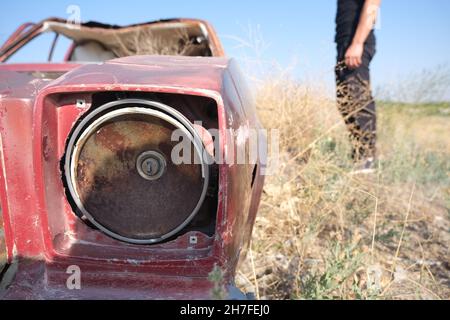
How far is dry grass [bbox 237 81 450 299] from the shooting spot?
1.78m

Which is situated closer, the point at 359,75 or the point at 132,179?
the point at 132,179

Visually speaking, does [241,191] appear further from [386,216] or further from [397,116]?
[397,116]

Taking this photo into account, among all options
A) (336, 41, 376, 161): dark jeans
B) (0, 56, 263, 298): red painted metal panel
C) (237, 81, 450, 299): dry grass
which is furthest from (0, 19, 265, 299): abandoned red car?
(336, 41, 376, 161): dark jeans

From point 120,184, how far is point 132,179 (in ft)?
0.14

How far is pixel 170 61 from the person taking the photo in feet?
4.80

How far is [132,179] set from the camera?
1321mm

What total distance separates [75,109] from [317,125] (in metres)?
2.52

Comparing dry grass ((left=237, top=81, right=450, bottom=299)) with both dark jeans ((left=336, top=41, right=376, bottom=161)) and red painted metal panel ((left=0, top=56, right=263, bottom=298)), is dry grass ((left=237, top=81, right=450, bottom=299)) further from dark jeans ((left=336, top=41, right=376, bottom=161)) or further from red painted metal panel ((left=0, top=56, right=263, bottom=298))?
red painted metal panel ((left=0, top=56, right=263, bottom=298))

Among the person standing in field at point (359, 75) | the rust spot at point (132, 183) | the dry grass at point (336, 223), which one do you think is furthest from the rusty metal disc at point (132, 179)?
the person standing in field at point (359, 75)

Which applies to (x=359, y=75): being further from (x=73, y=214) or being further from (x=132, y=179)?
(x=73, y=214)

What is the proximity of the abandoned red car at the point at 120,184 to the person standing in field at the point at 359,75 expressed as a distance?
2.14 meters

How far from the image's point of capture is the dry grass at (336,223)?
178cm

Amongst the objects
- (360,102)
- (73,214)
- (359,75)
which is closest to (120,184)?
(73,214)

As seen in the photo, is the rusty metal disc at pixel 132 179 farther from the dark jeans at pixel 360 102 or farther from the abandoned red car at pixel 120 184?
the dark jeans at pixel 360 102
